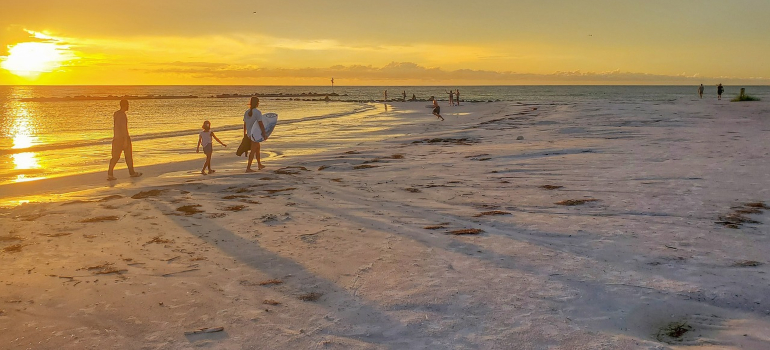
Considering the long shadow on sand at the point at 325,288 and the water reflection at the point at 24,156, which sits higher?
the water reflection at the point at 24,156

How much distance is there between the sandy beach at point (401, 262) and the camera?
4.32 meters

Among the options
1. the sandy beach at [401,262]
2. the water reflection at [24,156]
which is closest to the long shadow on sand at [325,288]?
the sandy beach at [401,262]

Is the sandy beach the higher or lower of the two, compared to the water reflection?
lower

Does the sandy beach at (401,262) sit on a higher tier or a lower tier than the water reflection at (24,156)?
lower

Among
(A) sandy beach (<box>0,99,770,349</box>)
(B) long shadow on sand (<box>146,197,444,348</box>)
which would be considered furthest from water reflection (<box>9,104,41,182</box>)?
(B) long shadow on sand (<box>146,197,444,348</box>)

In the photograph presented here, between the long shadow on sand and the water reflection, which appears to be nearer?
the long shadow on sand

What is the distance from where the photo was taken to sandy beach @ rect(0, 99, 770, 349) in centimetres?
432

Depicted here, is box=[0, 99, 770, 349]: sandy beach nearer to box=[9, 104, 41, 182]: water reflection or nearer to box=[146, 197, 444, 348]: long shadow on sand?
box=[146, 197, 444, 348]: long shadow on sand

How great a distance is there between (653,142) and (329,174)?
421 inches

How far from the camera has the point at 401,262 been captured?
596 centimetres

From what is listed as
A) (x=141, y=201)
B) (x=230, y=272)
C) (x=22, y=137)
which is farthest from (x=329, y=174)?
(x=22, y=137)

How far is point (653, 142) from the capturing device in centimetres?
1630

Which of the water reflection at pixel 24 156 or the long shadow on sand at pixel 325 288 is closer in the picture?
the long shadow on sand at pixel 325 288

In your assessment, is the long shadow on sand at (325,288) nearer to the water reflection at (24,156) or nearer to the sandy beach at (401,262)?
the sandy beach at (401,262)
